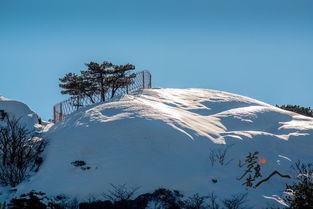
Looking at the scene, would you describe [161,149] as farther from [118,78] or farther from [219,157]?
[118,78]

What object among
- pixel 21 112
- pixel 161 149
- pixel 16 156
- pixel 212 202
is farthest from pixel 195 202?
pixel 21 112

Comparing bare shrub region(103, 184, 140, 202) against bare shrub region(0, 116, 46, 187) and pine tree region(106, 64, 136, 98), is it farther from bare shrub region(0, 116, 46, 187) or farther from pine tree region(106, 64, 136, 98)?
pine tree region(106, 64, 136, 98)

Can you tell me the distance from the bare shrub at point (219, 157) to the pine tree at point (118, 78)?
585 inches

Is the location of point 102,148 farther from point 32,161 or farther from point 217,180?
point 217,180

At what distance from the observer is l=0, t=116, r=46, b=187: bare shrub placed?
19.3 m

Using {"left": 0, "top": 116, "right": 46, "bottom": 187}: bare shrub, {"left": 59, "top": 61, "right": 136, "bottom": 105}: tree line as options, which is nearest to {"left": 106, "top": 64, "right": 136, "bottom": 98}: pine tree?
{"left": 59, "top": 61, "right": 136, "bottom": 105}: tree line

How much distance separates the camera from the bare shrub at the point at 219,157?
2038 cm

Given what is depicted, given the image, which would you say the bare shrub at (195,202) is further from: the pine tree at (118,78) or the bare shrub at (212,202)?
the pine tree at (118,78)

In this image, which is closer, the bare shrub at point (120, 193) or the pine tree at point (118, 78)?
the bare shrub at point (120, 193)

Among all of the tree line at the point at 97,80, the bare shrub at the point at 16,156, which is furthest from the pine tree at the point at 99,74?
the bare shrub at the point at 16,156

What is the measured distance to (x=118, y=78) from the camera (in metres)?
33.9

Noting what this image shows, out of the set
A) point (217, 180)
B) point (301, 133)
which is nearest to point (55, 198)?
point (217, 180)

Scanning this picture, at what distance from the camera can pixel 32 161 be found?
20.9m

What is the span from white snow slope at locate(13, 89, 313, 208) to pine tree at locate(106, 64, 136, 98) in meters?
6.88
